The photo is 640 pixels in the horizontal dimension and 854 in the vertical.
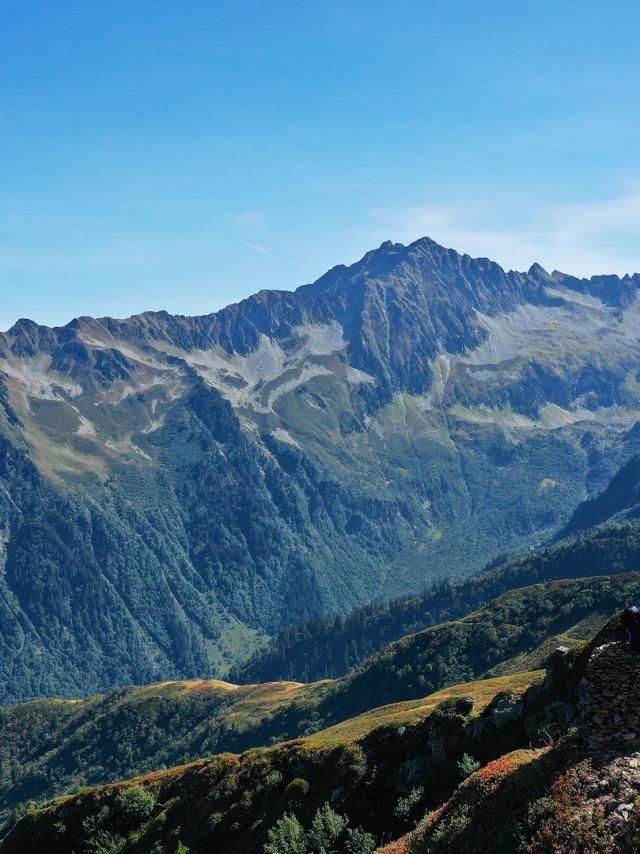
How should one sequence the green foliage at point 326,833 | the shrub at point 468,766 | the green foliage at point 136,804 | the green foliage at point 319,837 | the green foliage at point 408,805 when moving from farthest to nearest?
1. the green foliage at point 136,804
2. the green foliage at point 408,805
3. the green foliage at point 326,833
4. the shrub at point 468,766
5. the green foliage at point 319,837

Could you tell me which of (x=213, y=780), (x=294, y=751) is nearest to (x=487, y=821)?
(x=294, y=751)

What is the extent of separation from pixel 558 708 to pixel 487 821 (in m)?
20.1

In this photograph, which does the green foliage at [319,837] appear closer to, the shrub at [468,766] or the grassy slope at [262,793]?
the grassy slope at [262,793]

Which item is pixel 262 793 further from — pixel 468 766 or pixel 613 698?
pixel 613 698

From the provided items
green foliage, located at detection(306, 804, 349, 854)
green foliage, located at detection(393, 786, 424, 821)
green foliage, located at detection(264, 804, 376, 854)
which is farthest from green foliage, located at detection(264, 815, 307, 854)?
green foliage, located at detection(393, 786, 424, 821)

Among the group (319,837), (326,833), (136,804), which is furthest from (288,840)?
(136,804)

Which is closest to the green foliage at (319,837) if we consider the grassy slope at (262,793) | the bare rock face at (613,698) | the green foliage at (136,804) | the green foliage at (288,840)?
the green foliage at (288,840)

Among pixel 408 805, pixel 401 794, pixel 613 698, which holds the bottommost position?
pixel 401 794

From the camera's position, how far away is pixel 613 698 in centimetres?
2808

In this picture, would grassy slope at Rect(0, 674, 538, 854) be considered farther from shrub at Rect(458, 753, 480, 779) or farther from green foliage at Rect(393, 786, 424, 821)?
shrub at Rect(458, 753, 480, 779)

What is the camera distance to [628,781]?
25516mm

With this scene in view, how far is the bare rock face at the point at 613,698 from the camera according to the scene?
2764 cm

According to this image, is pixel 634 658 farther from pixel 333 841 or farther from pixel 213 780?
pixel 213 780

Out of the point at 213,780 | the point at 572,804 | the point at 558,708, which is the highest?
the point at 572,804
